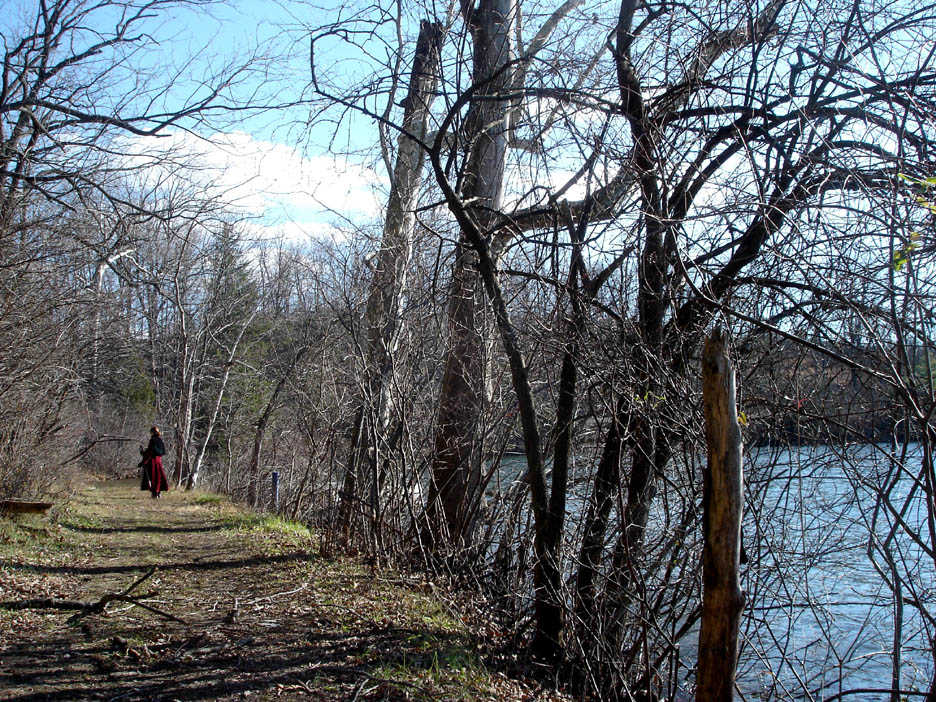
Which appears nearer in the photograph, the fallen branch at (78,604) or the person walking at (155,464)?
the fallen branch at (78,604)

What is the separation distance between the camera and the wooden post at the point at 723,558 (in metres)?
3.20

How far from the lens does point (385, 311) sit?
27.8 feet

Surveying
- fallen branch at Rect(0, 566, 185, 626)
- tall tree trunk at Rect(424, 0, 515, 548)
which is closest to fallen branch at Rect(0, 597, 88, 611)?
fallen branch at Rect(0, 566, 185, 626)

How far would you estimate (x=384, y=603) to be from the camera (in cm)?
624

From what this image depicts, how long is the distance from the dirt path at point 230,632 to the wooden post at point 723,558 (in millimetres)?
1795

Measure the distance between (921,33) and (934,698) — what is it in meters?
4.05

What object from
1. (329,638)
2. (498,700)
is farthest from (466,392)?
(498,700)

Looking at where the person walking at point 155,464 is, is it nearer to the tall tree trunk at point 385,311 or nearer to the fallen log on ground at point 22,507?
the fallen log on ground at point 22,507

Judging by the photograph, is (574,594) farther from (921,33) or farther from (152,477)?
(152,477)

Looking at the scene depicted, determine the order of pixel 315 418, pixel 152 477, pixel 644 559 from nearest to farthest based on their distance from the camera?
pixel 644 559 → pixel 315 418 → pixel 152 477

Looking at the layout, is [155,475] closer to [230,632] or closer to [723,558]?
[230,632]

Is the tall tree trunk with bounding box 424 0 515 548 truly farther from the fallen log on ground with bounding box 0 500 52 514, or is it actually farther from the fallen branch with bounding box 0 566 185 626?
the fallen log on ground with bounding box 0 500 52 514

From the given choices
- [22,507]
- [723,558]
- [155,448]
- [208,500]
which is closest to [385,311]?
[22,507]

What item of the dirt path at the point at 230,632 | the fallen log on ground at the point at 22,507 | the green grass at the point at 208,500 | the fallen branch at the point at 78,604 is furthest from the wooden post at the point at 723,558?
the green grass at the point at 208,500
